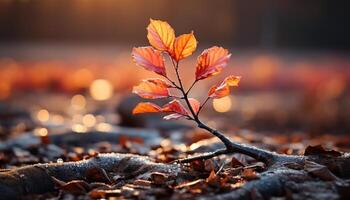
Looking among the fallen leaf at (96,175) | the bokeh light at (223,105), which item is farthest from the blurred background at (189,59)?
the fallen leaf at (96,175)

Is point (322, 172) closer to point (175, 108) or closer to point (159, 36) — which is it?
point (175, 108)

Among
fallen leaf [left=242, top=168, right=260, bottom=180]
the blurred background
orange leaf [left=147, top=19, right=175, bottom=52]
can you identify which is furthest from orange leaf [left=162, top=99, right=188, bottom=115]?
the blurred background

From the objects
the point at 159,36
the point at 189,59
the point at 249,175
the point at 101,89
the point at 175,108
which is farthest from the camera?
the point at 189,59

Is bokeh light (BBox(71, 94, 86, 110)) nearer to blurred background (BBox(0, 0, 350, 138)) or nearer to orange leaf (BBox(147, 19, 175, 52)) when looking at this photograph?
blurred background (BBox(0, 0, 350, 138))

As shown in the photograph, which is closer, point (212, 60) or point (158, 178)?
point (158, 178)

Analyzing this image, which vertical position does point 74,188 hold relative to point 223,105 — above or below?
below

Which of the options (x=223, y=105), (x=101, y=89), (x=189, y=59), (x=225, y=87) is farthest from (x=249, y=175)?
(x=189, y=59)

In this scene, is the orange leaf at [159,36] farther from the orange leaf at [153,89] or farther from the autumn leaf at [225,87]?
the autumn leaf at [225,87]
